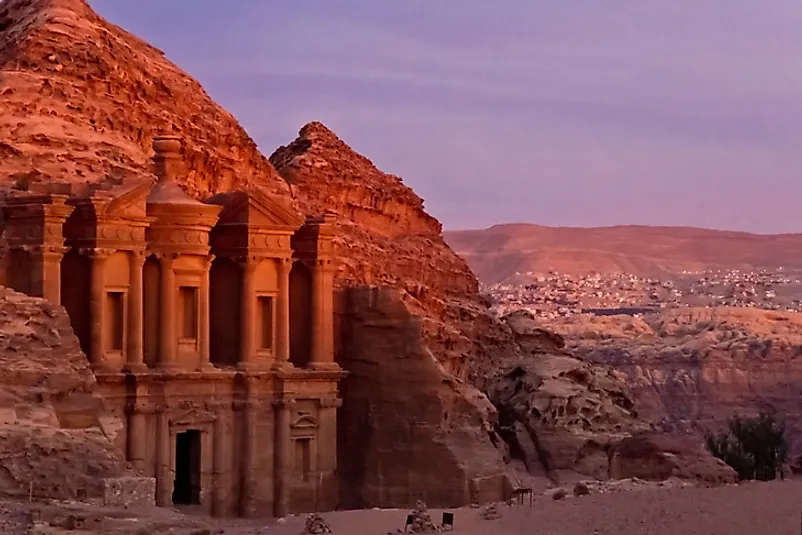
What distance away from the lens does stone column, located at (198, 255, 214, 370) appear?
37.3m

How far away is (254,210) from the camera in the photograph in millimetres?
38438

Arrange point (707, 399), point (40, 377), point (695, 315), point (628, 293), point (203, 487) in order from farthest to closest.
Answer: point (628, 293) < point (695, 315) < point (707, 399) < point (203, 487) < point (40, 377)

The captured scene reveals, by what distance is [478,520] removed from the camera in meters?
30.2

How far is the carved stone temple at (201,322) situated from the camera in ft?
115

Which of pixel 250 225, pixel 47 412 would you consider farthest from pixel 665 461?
pixel 47 412

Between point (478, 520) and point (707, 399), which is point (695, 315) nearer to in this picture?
point (707, 399)

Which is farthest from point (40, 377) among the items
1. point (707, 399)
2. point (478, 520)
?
point (707, 399)

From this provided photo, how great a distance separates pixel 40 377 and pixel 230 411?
885 cm

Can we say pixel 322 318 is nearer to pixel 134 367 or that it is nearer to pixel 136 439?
pixel 134 367

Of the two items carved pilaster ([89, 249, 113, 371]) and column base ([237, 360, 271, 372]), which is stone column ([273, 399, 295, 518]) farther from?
carved pilaster ([89, 249, 113, 371])

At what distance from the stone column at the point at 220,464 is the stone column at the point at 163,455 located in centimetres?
151

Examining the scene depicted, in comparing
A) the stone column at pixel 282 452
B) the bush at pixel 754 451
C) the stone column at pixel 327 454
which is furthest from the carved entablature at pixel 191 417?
the bush at pixel 754 451

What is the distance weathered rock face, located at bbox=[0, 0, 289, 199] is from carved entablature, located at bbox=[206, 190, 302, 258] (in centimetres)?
128

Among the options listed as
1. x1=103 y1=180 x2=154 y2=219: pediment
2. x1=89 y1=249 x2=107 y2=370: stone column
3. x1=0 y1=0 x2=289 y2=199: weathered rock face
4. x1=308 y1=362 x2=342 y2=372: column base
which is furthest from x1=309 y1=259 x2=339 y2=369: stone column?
x1=89 y1=249 x2=107 y2=370: stone column
